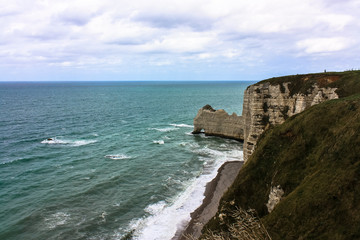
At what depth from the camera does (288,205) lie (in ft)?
53.8

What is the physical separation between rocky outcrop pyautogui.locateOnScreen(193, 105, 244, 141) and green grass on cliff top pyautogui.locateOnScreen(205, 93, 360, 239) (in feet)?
126

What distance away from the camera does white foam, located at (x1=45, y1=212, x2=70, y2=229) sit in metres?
30.2

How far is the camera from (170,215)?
32562 mm

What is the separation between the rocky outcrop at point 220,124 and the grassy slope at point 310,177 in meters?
38.4

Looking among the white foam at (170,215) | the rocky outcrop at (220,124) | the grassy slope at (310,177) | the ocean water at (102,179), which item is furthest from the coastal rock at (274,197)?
the rocky outcrop at (220,124)

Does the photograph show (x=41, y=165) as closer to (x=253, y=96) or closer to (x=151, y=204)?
(x=151, y=204)

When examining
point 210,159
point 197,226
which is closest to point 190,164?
point 210,159

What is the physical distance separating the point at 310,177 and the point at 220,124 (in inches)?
1977

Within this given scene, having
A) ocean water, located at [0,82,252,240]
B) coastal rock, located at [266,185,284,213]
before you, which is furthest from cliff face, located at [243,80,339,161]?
coastal rock, located at [266,185,284,213]

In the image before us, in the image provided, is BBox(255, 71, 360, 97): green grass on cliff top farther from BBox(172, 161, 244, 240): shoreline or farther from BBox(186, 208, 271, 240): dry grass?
BBox(186, 208, 271, 240): dry grass

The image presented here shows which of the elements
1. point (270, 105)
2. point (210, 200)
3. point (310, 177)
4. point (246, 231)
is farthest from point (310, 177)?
point (270, 105)

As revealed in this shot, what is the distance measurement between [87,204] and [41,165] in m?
19.0

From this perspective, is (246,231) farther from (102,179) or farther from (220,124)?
(220,124)

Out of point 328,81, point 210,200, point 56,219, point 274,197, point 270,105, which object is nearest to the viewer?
point 274,197
